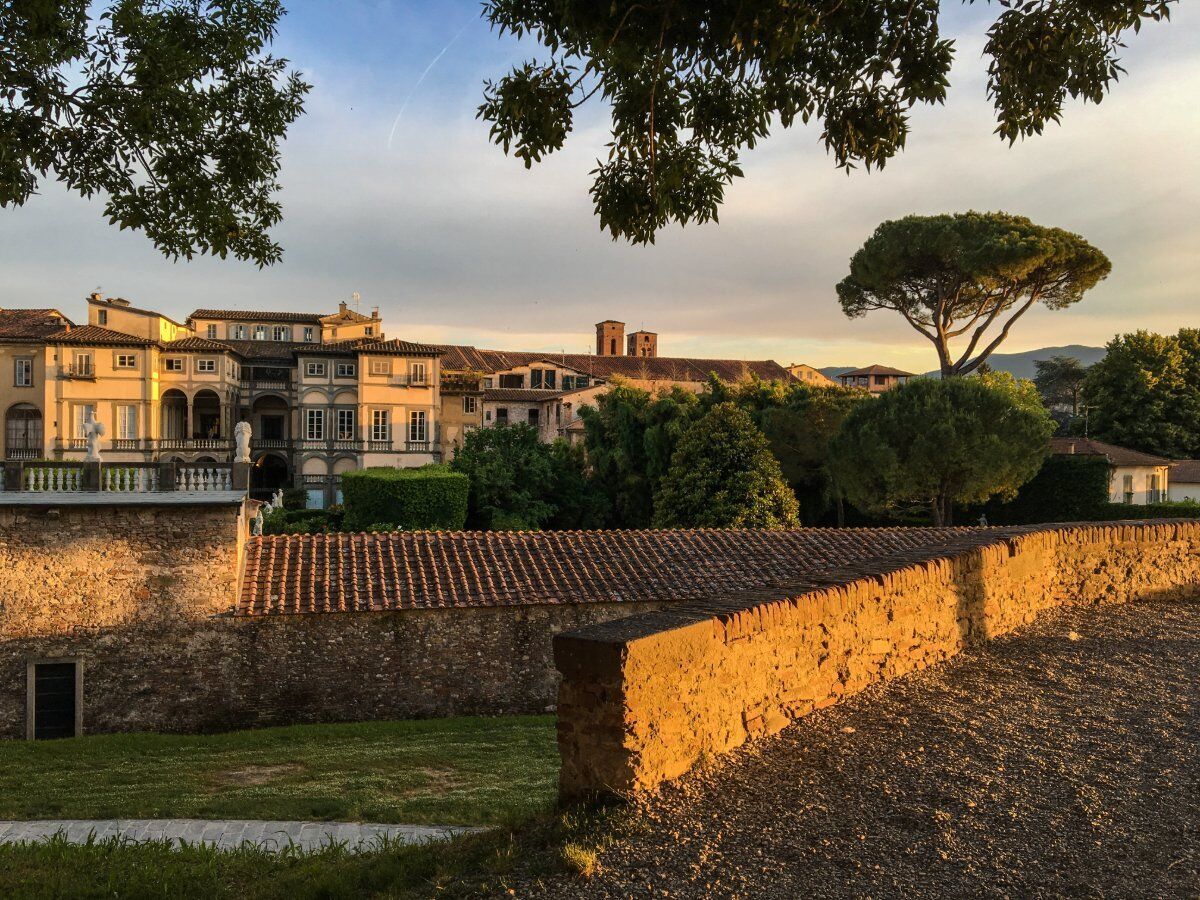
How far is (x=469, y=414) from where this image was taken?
177ft

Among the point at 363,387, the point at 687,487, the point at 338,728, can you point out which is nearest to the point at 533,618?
the point at 338,728

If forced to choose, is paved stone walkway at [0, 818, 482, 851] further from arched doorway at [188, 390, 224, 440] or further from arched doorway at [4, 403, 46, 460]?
arched doorway at [4, 403, 46, 460]

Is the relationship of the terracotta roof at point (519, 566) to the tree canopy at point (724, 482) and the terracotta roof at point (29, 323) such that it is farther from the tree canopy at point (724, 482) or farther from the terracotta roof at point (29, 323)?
the terracotta roof at point (29, 323)

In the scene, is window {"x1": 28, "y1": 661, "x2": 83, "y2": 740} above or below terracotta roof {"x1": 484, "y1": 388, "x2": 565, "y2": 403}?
below

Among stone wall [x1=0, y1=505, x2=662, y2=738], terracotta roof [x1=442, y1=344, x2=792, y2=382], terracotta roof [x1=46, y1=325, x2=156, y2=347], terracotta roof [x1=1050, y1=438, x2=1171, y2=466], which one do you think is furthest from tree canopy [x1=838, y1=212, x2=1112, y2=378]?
terracotta roof [x1=46, y1=325, x2=156, y2=347]

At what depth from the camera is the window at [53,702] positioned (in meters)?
13.8

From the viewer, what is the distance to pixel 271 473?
53188mm

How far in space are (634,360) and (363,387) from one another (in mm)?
19950

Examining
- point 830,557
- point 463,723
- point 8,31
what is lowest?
point 463,723

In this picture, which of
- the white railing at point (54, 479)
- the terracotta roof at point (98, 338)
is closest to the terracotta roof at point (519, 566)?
the white railing at point (54, 479)

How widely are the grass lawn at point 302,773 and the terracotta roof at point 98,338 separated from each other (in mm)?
39895

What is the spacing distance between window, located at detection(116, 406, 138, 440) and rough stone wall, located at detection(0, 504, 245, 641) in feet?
127

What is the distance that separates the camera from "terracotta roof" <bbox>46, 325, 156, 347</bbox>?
1854 inches

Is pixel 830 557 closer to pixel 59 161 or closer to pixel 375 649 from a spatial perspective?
pixel 375 649
